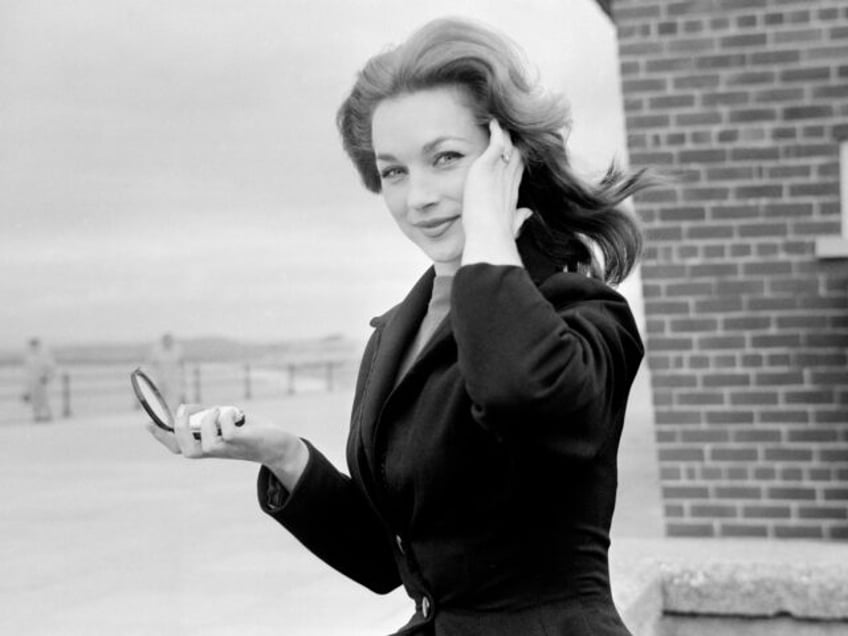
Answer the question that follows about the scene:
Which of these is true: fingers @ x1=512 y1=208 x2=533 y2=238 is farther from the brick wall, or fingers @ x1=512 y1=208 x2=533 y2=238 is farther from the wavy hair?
the brick wall

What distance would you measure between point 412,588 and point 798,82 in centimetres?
426

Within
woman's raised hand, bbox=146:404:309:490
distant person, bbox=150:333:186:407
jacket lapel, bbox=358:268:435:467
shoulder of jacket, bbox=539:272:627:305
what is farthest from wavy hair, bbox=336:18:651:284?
distant person, bbox=150:333:186:407

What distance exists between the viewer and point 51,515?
10.7m

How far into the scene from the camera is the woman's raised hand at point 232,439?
1953mm

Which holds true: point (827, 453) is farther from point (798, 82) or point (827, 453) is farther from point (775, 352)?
point (798, 82)

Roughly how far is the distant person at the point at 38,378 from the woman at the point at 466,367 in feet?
69.7

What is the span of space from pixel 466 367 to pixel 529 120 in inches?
16.6

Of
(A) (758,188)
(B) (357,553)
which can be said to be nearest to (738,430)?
(A) (758,188)

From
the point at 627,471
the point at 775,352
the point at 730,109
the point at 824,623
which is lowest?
the point at 627,471

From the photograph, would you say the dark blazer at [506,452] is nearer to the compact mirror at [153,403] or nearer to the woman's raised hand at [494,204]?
the woman's raised hand at [494,204]

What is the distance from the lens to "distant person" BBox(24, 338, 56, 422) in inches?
887

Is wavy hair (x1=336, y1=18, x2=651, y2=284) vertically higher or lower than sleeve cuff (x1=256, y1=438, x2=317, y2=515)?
higher

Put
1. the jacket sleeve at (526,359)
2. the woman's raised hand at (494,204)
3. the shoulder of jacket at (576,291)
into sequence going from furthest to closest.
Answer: the shoulder of jacket at (576,291) < the woman's raised hand at (494,204) < the jacket sleeve at (526,359)

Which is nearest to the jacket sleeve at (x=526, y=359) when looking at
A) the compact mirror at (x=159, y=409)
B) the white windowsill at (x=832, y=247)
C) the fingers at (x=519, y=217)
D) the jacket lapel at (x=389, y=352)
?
the fingers at (x=519, y=217)
